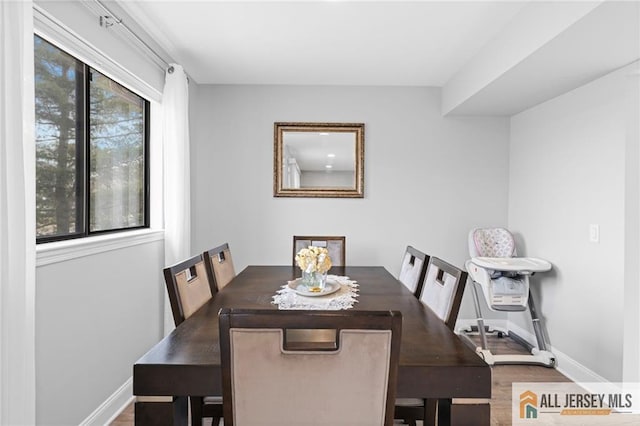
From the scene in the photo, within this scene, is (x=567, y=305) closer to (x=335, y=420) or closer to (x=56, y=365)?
(x=335, y=420)

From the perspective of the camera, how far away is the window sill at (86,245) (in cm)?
160

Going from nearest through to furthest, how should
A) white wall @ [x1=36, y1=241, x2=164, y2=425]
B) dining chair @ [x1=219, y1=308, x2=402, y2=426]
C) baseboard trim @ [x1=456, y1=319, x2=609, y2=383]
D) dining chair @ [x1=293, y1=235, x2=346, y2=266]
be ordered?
dining chair @ [x1=219, y1=308, x2=402, y2=426] → white wall @ [x1=36, y1=241, x2=164, y2=425] → baseboard trim @ [x1=456, y1=319, x2=609, y2=383] → dining chair @ [x1=293, y1=235, x2=346, y2=266]

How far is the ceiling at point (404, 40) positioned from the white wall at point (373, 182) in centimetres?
33

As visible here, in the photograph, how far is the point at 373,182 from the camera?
Result: 366cm

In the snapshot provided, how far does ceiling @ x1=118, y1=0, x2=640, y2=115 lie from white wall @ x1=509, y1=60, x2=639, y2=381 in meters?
0.20

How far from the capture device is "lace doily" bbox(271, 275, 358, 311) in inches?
66.3

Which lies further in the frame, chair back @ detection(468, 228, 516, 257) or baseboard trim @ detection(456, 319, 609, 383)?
chair back @ detection(468, 228, 516, 257)

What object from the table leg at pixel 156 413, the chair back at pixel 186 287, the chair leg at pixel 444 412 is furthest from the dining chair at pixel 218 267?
the chair leg at pixel 444 412

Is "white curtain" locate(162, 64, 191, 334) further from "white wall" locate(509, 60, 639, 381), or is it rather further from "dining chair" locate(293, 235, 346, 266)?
"white wall" locate(509, 60, 639, 381)

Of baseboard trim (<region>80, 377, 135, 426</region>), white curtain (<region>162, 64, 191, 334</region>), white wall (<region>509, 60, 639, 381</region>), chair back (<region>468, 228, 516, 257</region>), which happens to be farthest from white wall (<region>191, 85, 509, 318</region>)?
baseboard trim (<region>80, 377, 135, 426</region>)

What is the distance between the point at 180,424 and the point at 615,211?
2.76 m

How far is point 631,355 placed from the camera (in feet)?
6.59

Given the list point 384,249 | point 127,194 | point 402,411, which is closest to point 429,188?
point 384,249

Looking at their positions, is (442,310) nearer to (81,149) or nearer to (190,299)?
(190,299)
